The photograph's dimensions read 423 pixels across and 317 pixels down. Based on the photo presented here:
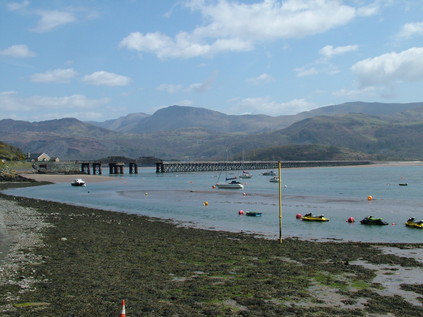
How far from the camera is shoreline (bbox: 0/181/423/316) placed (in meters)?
15.0

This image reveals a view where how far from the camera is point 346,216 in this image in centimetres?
4884

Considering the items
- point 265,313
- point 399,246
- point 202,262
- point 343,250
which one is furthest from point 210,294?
point 399,246

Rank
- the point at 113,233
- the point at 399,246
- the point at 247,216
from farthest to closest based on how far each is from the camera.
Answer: the point at 247,216
the point at 113,233
the point at 399,246

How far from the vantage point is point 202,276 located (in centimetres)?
1944

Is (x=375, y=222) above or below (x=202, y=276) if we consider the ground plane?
below

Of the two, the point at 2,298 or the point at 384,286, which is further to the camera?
the point at 384,286

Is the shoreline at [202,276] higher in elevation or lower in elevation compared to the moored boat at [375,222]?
higher

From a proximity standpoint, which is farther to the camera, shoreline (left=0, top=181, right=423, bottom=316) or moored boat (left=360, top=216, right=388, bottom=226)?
moored boat (left=360, top=216, right=388, bottom=226)

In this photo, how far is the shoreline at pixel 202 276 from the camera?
1496cm

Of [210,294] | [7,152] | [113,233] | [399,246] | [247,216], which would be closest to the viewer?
[210,294]

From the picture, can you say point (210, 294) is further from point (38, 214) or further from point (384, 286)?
point (38, 214)

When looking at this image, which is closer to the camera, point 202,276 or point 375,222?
point 202,276

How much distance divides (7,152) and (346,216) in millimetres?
156601

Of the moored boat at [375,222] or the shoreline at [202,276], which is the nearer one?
the shoreline at [202,276]
